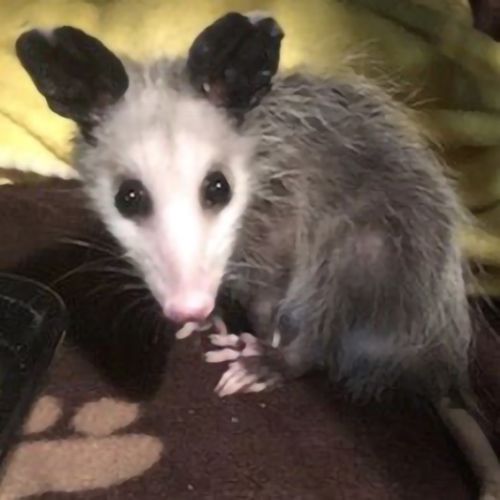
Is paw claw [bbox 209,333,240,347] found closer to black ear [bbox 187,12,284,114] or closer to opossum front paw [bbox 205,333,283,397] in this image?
opossum front paw [bbox 205,333,283,397]

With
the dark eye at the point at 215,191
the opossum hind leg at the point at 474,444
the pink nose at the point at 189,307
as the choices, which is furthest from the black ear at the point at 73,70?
the opossum hind leg at the point at 474,444

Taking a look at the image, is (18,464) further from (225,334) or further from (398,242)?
(398,242)

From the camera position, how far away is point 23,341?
1406 millimetres

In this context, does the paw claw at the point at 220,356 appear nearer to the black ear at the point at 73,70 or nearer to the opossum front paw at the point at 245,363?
the opossum front paw at the point at 245,363

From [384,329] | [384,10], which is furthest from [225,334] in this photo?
[384,10]

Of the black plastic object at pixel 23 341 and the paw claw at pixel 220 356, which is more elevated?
the black plastic object at pixel 23 341

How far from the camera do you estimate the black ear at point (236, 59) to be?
1328mm

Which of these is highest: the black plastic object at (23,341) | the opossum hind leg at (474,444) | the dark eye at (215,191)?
the dark eye at (215,191)

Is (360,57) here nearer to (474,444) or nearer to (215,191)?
(215,191)

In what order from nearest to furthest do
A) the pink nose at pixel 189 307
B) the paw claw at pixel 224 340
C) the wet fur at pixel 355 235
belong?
the pink nose at pixel 189 307 < the wet fur at pixel 355 235 < the paw claw at pixel 224 340

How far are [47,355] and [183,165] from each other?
0.78ft

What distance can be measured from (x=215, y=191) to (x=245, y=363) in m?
0.22

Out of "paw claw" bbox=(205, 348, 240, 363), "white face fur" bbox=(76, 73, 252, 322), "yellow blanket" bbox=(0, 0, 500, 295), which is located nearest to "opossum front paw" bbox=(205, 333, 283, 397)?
"paw claw" bbox=(205, 348, 240, 363)

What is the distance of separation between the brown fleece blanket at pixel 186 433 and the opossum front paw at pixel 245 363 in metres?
0.02
